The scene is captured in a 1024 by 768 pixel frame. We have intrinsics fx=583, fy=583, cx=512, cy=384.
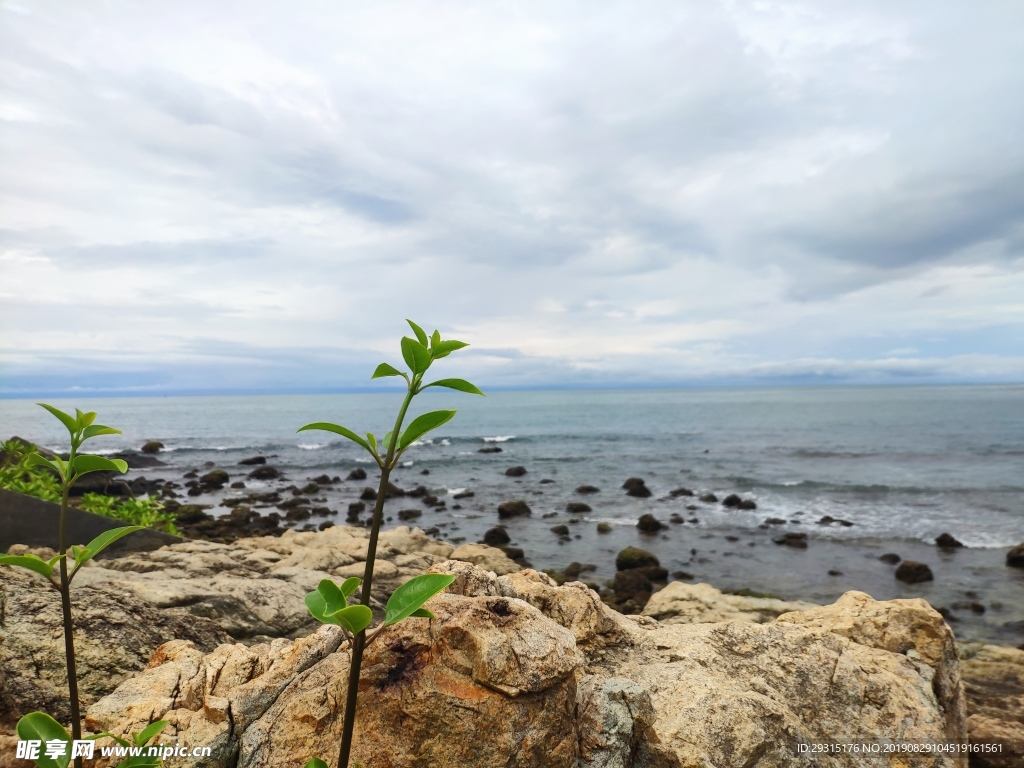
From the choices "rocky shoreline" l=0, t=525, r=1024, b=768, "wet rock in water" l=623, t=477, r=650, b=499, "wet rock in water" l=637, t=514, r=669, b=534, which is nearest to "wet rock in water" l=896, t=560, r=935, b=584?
"wet rock in water" l=637, t=514, r=669, b=534

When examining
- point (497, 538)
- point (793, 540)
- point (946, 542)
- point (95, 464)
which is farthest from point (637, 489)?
point (95, 464)

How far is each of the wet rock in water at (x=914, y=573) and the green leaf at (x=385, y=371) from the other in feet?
61.5

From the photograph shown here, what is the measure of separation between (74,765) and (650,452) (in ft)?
152

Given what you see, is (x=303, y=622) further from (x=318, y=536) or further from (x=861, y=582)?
(x=861, y=582)

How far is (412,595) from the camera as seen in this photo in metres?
1.65

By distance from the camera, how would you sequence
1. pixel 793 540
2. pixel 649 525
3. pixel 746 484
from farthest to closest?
pixel 746 484 → pixel 649 525 → pixel 793 540

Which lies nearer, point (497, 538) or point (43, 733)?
point (43, 733)

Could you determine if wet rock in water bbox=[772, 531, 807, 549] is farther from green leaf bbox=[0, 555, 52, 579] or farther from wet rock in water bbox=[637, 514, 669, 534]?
green leaf bbox=[0, 555, 52, 579]

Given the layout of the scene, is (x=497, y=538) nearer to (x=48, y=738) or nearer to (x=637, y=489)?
(x=637, y=489)

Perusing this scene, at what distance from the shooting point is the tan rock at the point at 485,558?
1412 cm

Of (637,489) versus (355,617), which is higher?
(355,617)

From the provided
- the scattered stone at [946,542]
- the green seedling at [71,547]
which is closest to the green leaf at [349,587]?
the green seedling at [71,547]

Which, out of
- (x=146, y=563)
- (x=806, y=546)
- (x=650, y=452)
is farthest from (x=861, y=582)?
(x=650, y=452)

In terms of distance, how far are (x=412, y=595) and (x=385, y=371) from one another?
25.4 inches
